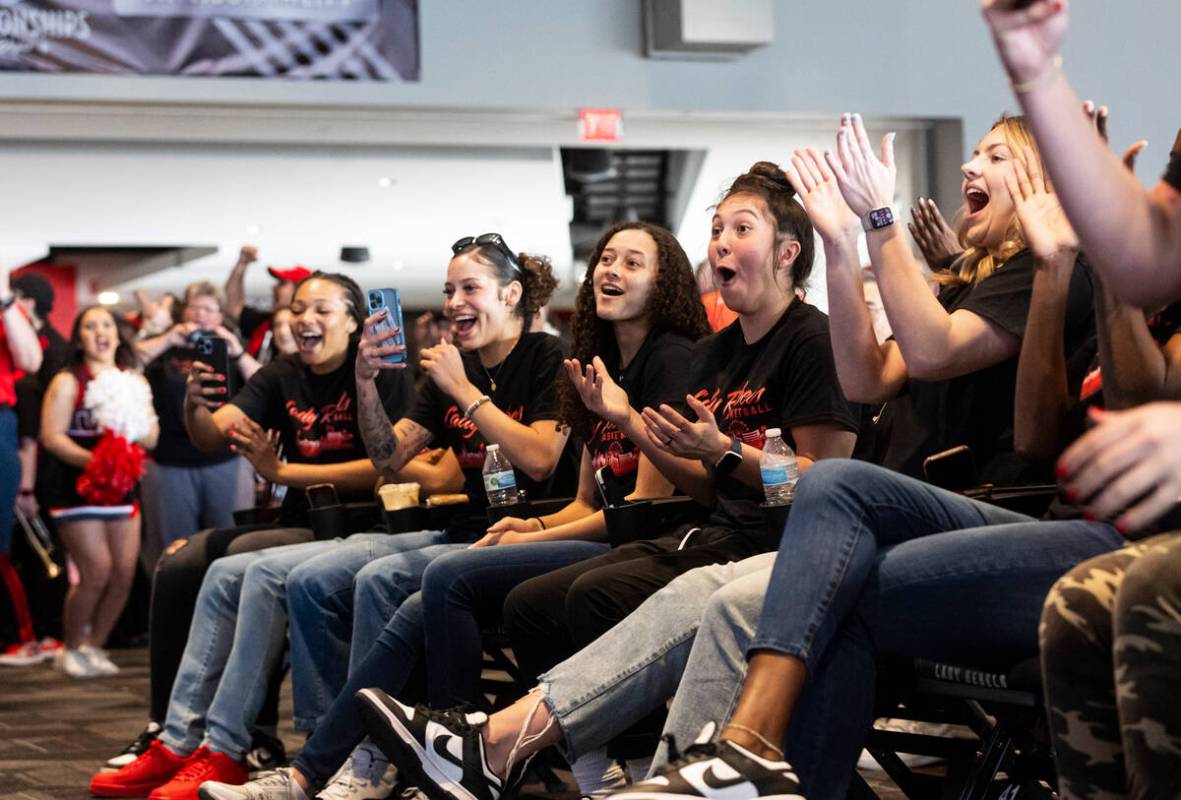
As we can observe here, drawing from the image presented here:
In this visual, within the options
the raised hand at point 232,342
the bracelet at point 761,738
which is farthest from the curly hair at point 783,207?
the raised hand at point 232,342

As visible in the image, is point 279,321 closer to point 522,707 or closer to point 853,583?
point 522,707

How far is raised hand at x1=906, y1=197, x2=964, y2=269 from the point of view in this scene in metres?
3.05

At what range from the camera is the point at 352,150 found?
26.5 ft

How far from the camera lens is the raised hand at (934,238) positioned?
10.0 feet

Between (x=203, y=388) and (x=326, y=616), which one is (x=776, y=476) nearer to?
(x=326, y=616)

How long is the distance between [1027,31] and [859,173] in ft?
2.80

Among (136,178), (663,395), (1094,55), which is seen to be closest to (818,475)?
(663,395)

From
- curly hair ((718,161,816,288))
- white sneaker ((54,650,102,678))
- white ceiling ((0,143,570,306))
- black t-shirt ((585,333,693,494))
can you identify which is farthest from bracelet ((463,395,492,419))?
→ white ceiling ((0,143,570,306))

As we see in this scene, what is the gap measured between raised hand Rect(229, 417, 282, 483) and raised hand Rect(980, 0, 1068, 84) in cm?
283

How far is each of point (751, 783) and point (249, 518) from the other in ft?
8.70

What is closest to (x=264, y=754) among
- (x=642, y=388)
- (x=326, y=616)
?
(x=326, y=616)

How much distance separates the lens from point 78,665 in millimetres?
5672

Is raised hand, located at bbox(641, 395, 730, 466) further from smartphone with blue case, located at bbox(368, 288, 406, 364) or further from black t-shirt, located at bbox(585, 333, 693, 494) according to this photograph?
smartphone with blue case, located at bbox(368, 288, 406, 364)

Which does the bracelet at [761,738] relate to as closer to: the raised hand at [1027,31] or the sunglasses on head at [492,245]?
the raised hand at [1027,31]
